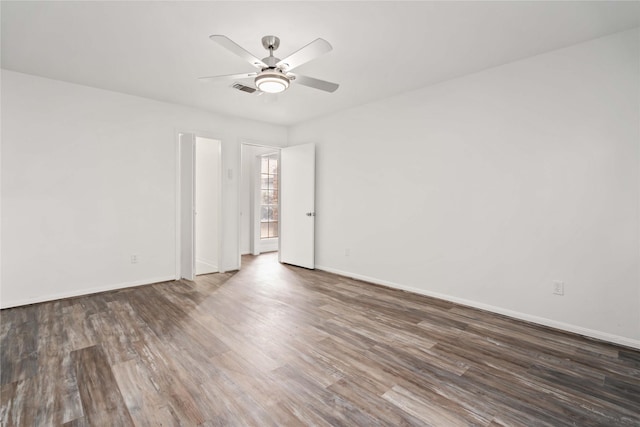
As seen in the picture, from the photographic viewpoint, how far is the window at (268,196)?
22.6 feet

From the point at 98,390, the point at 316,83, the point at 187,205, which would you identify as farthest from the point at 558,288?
the point at 187,205

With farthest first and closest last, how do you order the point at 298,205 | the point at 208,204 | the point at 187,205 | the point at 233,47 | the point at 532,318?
1. the point at 298,205
2. the point at 208,204
3. the point at 187,205
4. the point at 532,318
5. the point at 233,47

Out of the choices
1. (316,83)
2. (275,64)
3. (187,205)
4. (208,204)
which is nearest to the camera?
(275,64)

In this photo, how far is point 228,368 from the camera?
2.13 metres

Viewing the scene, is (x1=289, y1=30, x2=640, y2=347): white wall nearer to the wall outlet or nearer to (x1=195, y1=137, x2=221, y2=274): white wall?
the wall outlet

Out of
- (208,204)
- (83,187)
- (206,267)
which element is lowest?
(206,267)

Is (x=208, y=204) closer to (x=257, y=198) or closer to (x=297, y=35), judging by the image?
(x=257, y=198)

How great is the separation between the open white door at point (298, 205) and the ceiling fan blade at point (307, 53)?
2.74m

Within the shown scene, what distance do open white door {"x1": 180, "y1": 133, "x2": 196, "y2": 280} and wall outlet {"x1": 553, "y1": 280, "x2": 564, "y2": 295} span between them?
4.36 meters

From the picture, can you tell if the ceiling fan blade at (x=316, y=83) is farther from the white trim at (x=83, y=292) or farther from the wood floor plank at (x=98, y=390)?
the white trim at (x=83, y=292)

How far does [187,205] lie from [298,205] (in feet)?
6.12

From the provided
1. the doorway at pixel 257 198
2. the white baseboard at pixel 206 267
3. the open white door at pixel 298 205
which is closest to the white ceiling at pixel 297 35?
the open white door at pixel 298 205

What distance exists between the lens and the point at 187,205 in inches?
176

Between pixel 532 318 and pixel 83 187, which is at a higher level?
pixel 83 187
